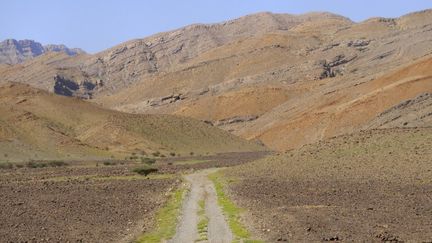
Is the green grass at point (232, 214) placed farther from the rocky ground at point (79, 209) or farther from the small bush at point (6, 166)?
the small bush at point (6, 166)

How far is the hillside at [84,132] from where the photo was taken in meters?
103

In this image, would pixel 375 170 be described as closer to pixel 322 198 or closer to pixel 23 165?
pixel 322 198

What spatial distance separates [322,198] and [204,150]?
80.1 meters

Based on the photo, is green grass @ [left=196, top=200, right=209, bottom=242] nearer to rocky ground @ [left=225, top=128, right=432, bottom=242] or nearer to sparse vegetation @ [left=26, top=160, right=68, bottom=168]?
rocky ground @ [left=225, top=128, right=432, bottom=242]

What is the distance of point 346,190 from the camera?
129ft

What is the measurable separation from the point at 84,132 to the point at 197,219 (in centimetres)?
9227

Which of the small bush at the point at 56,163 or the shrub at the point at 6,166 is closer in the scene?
the shrub at the point at 6,166

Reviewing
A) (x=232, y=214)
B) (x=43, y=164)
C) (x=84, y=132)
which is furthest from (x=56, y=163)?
(x=232, y=214)

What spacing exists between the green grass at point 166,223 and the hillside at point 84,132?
6250 cm

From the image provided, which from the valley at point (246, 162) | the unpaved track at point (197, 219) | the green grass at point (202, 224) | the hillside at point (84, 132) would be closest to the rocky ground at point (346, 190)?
the valley at point (246, 162)

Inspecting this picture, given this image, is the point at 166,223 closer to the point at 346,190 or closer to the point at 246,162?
the point at 346,190

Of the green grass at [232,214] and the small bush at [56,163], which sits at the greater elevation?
the green grass at [232,214]

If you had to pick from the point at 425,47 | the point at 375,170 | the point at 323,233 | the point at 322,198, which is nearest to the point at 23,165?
the point at 375,170

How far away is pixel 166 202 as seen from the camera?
3794 centimetres
